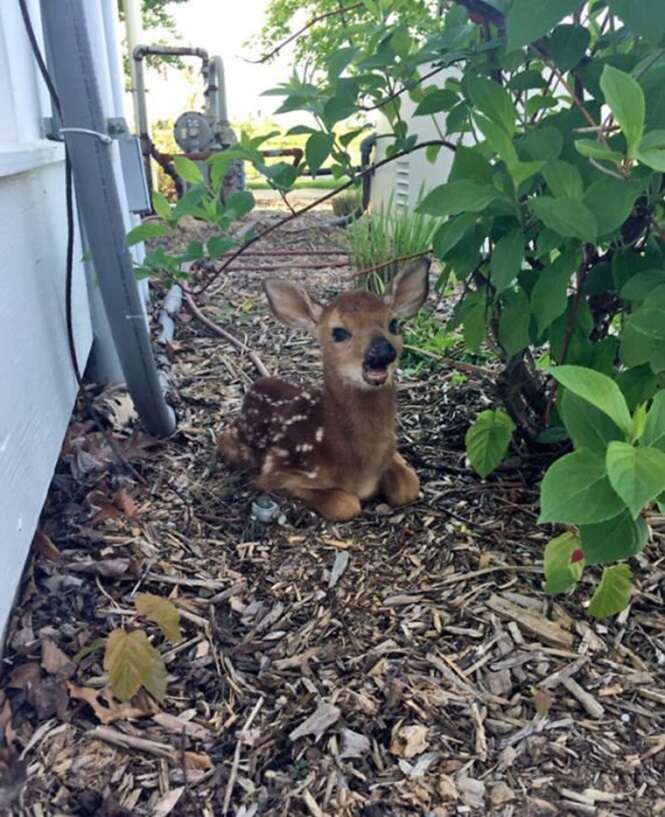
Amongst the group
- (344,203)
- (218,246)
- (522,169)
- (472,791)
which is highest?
(522,169)

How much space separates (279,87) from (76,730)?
1790 millimetres

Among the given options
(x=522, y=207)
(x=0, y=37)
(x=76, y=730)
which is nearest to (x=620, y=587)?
(x=522, y=207)

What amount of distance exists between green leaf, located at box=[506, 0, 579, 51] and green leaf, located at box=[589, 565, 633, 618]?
119 centimetres

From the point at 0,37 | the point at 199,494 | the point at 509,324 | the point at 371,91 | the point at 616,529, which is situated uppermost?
the point at 0,37

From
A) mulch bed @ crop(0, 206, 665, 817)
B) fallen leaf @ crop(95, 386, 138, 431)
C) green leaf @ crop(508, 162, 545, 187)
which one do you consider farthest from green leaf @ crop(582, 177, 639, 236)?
fallen leaf @ crop(95, 386, 138, 431)

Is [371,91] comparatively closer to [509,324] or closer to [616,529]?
[509,324]

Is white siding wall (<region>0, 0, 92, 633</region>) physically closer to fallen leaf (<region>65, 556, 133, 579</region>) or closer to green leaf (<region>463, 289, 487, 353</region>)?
fallen leaf (<region>65, 556, 133, 579</region>)

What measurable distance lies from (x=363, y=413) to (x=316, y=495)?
0.31 metres

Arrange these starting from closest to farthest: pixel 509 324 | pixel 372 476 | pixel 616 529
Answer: pixel 616 529, pixel 509 324, pixel 372 476

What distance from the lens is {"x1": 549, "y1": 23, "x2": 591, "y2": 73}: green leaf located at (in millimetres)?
1830

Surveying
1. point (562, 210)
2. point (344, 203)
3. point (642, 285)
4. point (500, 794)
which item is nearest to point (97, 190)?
point (562, 210)

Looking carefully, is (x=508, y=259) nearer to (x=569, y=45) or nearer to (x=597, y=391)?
(x=569, y=45)

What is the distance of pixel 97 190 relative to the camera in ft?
8.25

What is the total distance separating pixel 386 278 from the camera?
467cm
